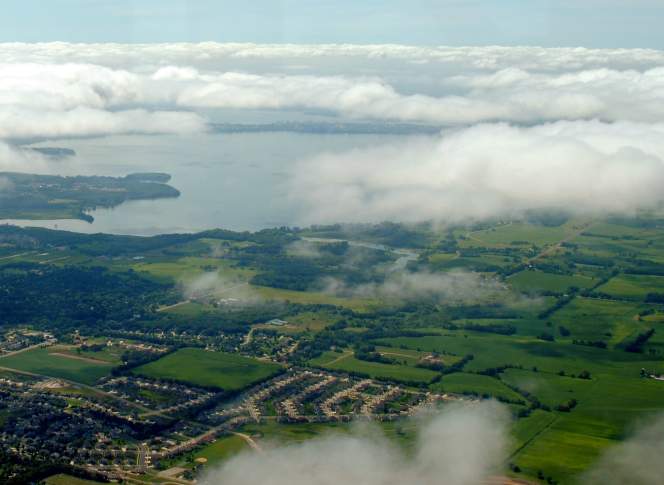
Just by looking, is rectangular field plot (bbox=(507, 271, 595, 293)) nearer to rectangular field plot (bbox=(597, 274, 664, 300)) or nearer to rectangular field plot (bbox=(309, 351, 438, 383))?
rectangular field plot (bbox=(597, 274, 664, 300))

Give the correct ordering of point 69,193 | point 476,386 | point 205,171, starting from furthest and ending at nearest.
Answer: point 205,171
point 69,193
point 476,386

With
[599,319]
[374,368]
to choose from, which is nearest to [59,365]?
[374,368]

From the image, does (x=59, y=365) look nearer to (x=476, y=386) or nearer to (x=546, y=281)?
(x=476, y=386)

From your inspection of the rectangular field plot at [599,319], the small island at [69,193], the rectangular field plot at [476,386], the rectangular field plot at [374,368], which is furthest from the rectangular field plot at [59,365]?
the small island at [69,193]

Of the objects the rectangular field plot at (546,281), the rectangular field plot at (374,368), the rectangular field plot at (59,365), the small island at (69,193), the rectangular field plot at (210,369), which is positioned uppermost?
the small island at (69,193)

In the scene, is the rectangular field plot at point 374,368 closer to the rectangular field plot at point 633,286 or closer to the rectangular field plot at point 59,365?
the rectangular field plot at point 59,365

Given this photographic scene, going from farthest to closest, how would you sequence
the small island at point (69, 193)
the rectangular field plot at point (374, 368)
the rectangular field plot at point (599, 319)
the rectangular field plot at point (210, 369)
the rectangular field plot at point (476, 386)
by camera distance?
the small island at point (69, 193), the rectangular field plot at point (599, 319), the rectangular field plot at point (374, 368), the rectangular field plot at point (210, 369), the rectangular field plot at point (476, 386)
